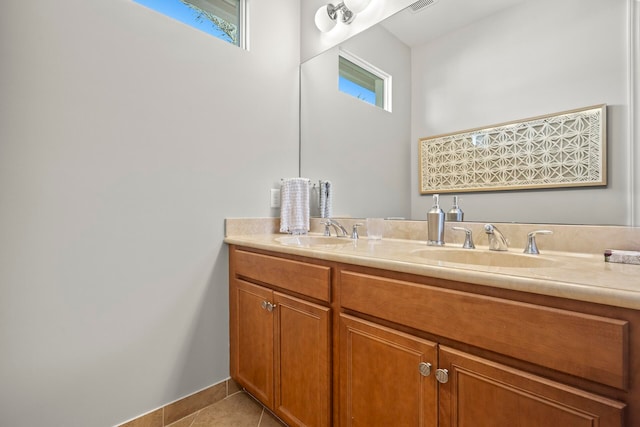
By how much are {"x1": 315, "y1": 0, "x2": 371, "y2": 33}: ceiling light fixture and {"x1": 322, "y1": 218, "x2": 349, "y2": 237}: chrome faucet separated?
117 centimetres

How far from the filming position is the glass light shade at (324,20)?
1832mm

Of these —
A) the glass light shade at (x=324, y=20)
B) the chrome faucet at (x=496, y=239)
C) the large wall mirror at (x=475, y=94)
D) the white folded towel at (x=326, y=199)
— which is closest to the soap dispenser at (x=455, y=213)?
the large wall mirror at (x=475, y=94)

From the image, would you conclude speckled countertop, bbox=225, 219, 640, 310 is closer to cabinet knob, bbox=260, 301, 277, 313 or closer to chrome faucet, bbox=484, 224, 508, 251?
chrome faucet, bbox=484, 224, 508, 251

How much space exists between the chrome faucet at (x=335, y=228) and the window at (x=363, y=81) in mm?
686

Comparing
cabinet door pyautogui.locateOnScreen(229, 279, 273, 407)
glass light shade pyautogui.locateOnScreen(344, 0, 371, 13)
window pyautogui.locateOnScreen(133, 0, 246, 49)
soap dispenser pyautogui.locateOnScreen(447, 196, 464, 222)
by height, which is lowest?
cabinet door pyautogui.locateOnScreen(229, 279, 273, 407)

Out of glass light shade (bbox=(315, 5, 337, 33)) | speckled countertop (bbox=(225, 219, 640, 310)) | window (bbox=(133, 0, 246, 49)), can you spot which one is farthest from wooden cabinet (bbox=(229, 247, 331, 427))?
glass light shade (bbox=(315, 5, 337, 33))

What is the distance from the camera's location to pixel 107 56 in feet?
4.13

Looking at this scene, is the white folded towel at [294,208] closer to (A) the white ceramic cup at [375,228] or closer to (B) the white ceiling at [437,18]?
(A) the white ceramic cup at [375,228]

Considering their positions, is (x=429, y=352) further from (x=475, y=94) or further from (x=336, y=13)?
(x=336, y=13)

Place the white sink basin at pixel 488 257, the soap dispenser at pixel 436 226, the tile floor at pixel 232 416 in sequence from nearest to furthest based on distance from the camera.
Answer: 1. the white sink basin at pixel 488 257
2. the soap dispenser at pixel 436 226
3. the tile floor at pixel 232 416

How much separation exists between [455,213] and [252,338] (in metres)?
1.10

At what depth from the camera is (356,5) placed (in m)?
1.66

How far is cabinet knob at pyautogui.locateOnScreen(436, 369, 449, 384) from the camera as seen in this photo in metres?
0.77

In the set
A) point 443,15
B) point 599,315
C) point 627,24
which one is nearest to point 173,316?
point 599,315
